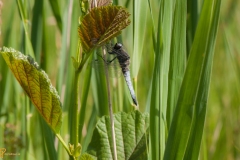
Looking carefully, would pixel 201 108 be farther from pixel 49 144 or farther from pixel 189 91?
pixel 49 144

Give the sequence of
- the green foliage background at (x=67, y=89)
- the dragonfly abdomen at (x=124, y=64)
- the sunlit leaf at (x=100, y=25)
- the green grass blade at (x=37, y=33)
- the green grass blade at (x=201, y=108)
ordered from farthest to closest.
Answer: the green grass blade at (x=37, y=33) → the green foliage background at (x=67, y=89) → the dragonfly abdomen at (x=124, y=64) → the green grass blade at (x=201, y=108) → the sunlit leaf at (x=100, y=25)

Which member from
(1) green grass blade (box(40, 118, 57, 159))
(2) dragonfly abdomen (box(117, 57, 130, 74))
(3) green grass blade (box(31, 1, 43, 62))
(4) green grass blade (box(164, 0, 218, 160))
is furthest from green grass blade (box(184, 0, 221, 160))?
(3) green grass blade (box(31, 1, 43, 62))

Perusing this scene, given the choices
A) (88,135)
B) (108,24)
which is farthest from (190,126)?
(88,135)

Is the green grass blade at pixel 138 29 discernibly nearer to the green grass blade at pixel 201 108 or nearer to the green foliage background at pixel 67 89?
the green foliage background at pixel 67 89

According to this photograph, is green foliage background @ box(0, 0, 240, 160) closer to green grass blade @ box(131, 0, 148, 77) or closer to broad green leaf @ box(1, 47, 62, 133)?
green grass blade @ box(131, 0, 148, 77)

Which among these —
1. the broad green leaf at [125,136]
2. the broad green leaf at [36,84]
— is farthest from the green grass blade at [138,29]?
the broad green leaf at [36,84]

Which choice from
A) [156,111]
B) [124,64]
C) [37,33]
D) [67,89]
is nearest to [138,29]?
[124,64]
